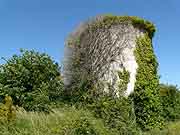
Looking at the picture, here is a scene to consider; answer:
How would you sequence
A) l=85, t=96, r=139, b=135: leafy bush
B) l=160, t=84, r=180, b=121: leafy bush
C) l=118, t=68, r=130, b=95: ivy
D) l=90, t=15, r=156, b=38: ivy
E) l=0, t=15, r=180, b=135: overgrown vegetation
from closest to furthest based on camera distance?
l=0, t=15, r=180, b=135: overgrown vegetation → l=85, t=96, r=139, b=135: leafy bush → l=118, t=68, r=130, b=95: ivy → l=90, t=15, r=156, b=38: ivy → l=160, t=84, r=180, b=121: leafy bush

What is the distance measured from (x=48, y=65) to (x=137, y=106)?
6.48 metres

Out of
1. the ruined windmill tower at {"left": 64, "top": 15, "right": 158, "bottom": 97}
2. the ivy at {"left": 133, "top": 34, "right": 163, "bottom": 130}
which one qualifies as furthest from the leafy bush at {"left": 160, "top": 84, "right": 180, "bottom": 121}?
the ruined windmill tower at {"left": 64, "top": 15, "right": 158, "bottom": 97}

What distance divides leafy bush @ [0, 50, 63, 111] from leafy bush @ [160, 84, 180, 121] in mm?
6581

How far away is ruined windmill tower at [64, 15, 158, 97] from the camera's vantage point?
20625 millimetres

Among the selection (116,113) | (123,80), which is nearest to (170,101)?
(123,80)

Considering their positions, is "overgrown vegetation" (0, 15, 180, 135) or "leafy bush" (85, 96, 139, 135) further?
"leafy bush" (85, 96, 139, 135)

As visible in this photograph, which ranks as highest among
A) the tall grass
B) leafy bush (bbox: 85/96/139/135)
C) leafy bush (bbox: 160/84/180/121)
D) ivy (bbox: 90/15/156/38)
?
ivy (bbox: 90/15/156/38)

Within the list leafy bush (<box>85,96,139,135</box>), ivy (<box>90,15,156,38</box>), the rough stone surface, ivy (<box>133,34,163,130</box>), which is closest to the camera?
leafy bush (<box>85,96,139,135</box>)

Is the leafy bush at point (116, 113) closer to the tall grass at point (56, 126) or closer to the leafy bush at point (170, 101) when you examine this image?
the tall grass at point (56, 126)

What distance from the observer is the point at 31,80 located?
23.5 metres

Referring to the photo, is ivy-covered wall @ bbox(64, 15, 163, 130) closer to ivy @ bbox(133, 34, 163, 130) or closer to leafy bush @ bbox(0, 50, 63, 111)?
ivy @ bbox(133, 34, 163, 130)

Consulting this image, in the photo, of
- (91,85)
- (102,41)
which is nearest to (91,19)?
(102,41)

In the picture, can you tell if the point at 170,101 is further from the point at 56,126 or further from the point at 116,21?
the point at 56,126

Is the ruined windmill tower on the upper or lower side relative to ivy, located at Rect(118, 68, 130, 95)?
upper
